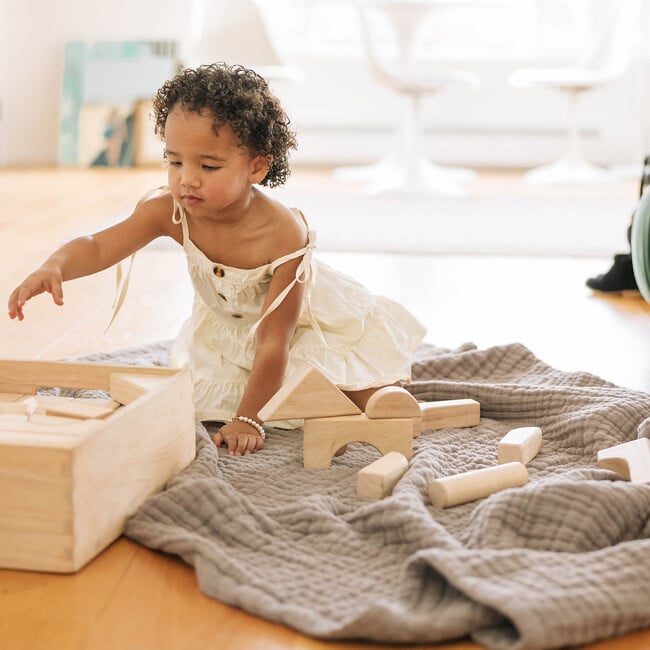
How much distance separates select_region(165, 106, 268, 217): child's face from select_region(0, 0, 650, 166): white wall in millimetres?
4336

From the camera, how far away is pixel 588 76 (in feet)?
16.2

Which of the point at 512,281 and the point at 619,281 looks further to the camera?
the point at 512,281

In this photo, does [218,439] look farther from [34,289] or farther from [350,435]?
[34,289]

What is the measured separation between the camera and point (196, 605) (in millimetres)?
1024

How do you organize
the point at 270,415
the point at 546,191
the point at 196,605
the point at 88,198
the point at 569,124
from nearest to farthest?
the point at 196,605 < the point at 270,415 < the point at 88,198 < the point at 546,191 < the point at 569,124

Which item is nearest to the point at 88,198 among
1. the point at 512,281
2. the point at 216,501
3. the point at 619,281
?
the point at 512,281

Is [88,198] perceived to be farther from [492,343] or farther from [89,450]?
[89,450]

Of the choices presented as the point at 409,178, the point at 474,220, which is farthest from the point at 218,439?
the point at 409,178

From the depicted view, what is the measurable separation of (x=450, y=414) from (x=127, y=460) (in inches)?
21.7

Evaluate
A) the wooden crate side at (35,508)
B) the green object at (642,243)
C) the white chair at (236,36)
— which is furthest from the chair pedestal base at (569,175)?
the wooden crate side at (35,508)

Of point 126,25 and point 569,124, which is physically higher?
point 126,25

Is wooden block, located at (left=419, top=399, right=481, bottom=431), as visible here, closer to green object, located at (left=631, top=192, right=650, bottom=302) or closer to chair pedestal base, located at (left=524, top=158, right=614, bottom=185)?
green object, located at (left=631, top=192, right=650, bottom=302)

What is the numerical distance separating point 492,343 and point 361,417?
2.53ft

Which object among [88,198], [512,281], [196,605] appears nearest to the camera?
[196,605]
